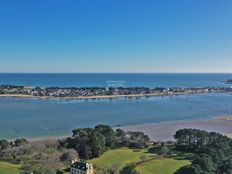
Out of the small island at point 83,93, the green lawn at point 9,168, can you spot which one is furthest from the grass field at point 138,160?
the small island at point 83,93

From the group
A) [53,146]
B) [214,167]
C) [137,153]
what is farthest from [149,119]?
[214,167]

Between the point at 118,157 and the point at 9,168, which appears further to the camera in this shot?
the point at 118,157

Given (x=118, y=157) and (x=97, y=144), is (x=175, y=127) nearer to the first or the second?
(x=118, y=157)

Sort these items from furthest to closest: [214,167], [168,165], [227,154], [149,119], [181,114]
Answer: [181,114], [149,119], [168,165], [227,154], [214,167]

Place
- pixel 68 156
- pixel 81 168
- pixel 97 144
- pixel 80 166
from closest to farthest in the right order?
pixel 81 168
pixel 80 166
pixel 68 156
pixel 97 144

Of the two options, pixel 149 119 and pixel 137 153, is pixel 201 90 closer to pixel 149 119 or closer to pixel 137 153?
pixel 149 119

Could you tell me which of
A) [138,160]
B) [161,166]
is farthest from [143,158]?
[161,166]

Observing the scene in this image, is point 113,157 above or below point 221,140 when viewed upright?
below

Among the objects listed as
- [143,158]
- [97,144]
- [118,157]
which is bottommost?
[118,157]
